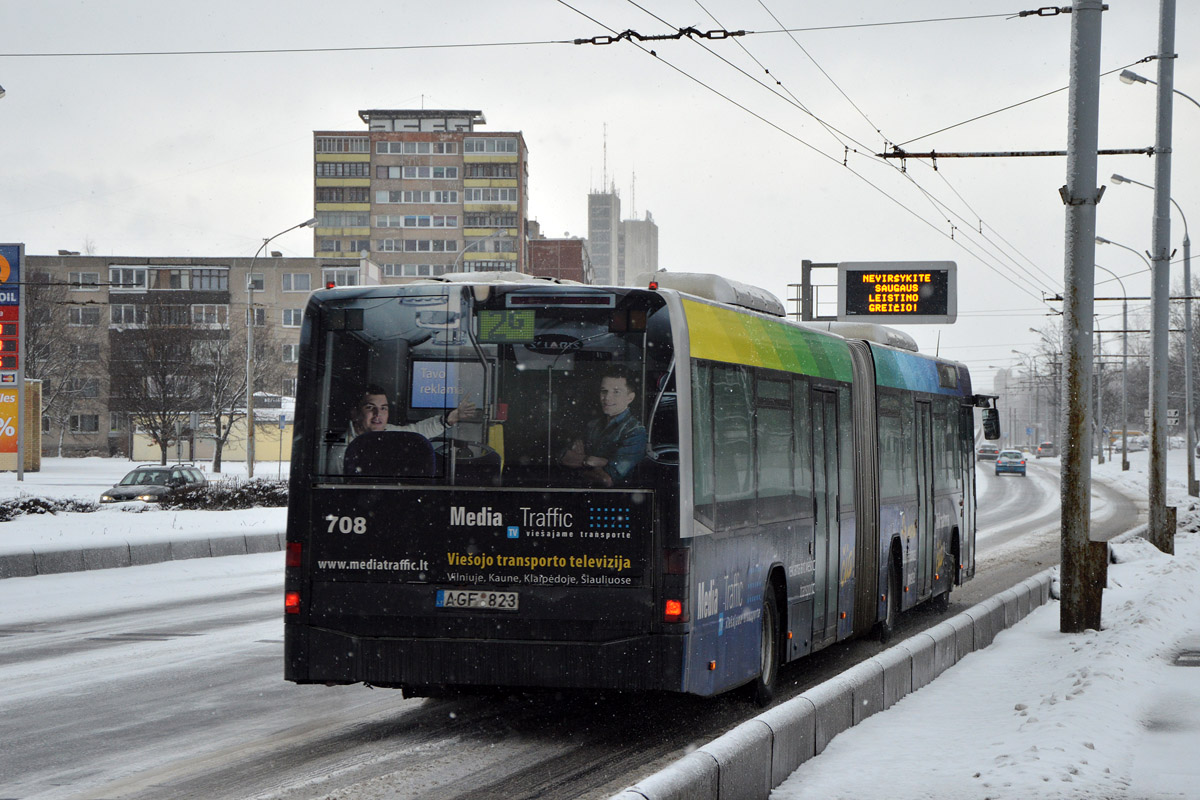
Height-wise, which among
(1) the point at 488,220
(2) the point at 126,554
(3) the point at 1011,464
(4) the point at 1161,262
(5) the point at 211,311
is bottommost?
(3) the point at 1011,464

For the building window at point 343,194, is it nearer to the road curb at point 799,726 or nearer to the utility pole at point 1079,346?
the utility pole at point 1079,346

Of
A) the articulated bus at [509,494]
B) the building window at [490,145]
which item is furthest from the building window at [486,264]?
the articulated bus at [509,494]

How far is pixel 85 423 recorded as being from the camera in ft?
358

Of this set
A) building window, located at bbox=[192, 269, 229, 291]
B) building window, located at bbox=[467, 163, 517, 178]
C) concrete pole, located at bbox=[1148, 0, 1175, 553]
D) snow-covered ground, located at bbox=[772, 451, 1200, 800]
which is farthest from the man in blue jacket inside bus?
building window, located at bbox=[467, 163, 517, 178]

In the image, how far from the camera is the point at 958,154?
19516 millimetres

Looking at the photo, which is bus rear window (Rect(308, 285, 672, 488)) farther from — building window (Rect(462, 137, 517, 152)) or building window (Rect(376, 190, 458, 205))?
building window (Rect(376, 190, 458, 205))

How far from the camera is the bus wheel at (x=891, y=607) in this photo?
46.3ft

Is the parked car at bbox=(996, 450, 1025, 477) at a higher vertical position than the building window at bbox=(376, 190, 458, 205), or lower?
lower

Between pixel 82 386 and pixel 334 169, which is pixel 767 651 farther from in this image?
pixel 334 169

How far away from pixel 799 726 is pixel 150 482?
34.0 metres

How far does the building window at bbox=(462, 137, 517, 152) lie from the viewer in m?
130

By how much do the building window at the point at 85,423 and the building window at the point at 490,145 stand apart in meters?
41.8

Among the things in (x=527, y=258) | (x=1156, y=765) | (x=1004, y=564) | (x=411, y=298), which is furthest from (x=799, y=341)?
(x=527, y=258)

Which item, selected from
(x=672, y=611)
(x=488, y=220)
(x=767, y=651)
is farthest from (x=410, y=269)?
(x=672, y=611)
